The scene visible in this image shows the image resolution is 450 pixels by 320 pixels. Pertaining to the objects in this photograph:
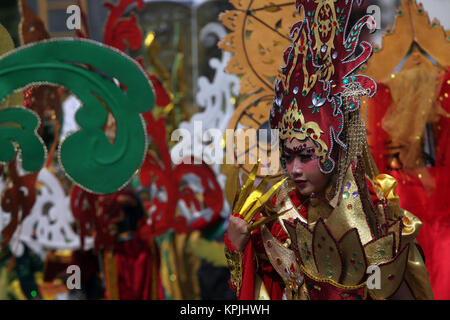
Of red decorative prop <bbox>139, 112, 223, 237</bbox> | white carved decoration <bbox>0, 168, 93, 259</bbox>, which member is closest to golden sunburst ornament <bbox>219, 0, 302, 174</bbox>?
red decorative prop <bbox>139, 112, 223, 237</bbox>

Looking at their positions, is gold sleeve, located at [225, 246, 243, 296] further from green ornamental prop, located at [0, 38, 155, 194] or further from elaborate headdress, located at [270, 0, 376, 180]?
green ornamental prop, located at [0, 38, 155, 194]

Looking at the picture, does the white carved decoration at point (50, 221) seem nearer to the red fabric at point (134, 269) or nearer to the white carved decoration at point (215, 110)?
the red fabric at point (134, 269)

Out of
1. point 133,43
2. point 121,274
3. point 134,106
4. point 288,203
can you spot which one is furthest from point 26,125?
point 121,274

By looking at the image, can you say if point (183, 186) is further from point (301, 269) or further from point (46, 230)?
point (301, 269)

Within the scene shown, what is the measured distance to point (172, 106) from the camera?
3.76m

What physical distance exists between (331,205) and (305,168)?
0.14 m

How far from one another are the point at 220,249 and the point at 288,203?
1990mm

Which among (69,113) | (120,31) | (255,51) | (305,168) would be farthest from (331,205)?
(69,113)

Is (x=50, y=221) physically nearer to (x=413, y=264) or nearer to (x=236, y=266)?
(x=236, y=266)

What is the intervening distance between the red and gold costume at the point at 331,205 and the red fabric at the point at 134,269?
162cm

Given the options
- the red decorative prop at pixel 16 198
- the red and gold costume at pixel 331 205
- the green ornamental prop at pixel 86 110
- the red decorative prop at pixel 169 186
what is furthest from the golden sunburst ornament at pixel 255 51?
the red decorative prop at pixel 16 198

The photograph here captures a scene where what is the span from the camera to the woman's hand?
77.0 inches

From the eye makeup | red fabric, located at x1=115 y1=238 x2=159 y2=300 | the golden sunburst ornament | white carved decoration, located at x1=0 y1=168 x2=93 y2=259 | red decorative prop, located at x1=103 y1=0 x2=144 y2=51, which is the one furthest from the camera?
white carved decoration, located at x1=0 y1=168 x2=93 y2=259

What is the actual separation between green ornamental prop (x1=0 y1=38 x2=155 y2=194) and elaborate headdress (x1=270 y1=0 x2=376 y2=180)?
2.73 feet
